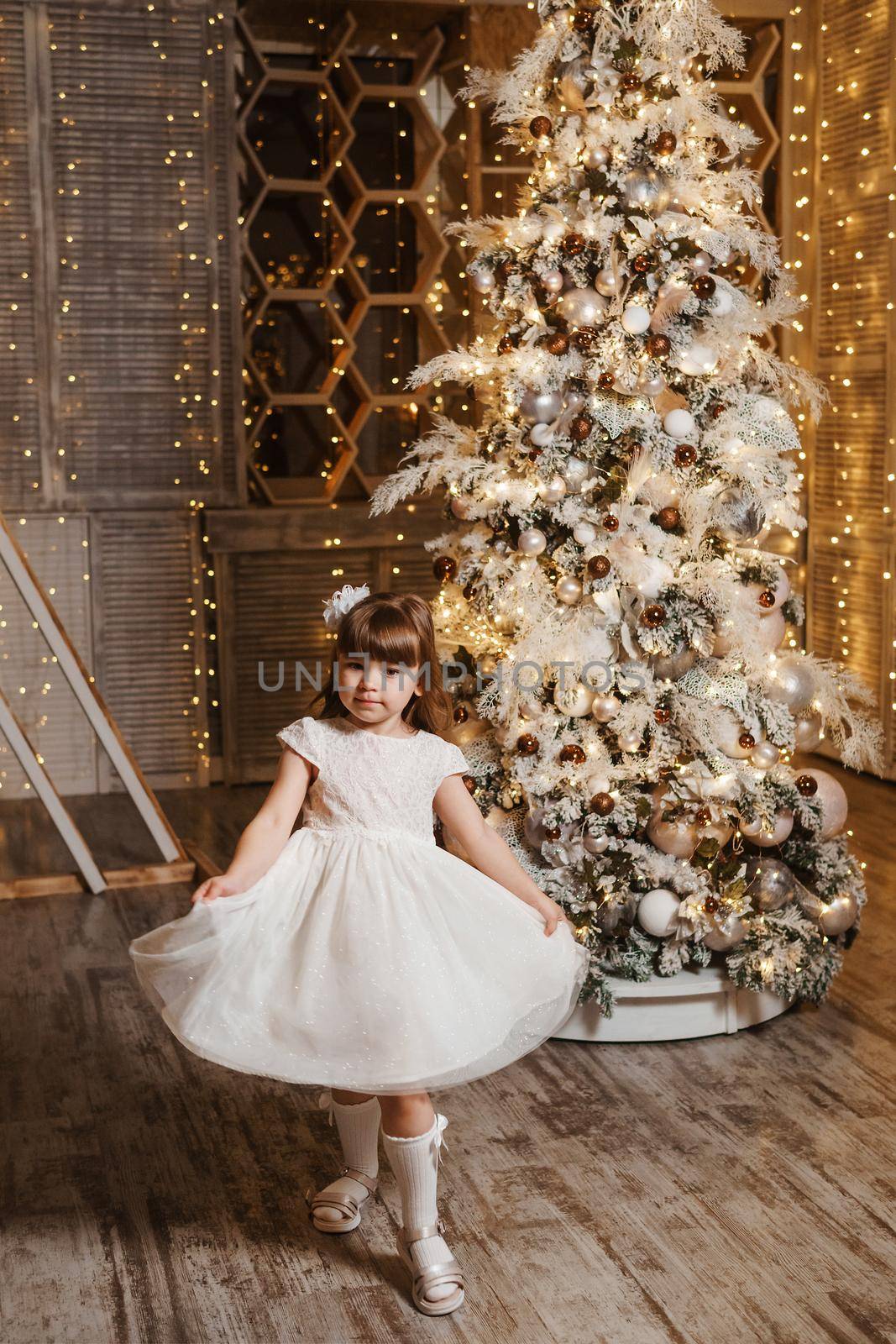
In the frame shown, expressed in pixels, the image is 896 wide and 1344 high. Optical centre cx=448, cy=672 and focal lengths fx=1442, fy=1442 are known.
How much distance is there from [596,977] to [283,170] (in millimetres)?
3397

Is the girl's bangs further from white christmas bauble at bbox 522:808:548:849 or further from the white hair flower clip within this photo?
white christmas bauble at bbox 522:808:548:849

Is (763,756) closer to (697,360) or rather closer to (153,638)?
(697,360)

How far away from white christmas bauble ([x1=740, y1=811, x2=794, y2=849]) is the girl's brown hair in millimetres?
877

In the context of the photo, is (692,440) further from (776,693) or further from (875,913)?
(875,913)

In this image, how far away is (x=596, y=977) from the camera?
269 cm

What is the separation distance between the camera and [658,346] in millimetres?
2631

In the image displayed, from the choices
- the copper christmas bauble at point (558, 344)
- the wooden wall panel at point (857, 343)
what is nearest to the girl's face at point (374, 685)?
the copper christmas bauble at point (558, 344)

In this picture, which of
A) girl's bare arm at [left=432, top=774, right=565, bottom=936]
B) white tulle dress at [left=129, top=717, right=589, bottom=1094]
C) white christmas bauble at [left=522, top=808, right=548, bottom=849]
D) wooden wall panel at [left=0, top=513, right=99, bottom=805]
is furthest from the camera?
wooden wall panel at [left=0, top=513, right=99, bottom=805]

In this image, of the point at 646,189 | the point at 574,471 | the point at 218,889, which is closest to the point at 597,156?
the point at 646,189

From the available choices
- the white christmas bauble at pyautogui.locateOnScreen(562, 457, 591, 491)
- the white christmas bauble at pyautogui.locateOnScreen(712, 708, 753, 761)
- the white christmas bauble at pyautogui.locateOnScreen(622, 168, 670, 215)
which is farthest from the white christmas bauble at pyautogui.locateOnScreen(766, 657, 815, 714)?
the white christmas bauble at pyautogui.locateOnScreen(622, 168, 670, 215)

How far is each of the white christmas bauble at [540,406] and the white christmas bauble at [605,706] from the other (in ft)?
1.73

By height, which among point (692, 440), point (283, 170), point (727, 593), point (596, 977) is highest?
point (283, 170)

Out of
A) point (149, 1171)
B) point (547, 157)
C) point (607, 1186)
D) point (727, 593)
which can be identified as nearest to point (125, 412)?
point (547, 157)

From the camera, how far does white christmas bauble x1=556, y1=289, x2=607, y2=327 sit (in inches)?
105
